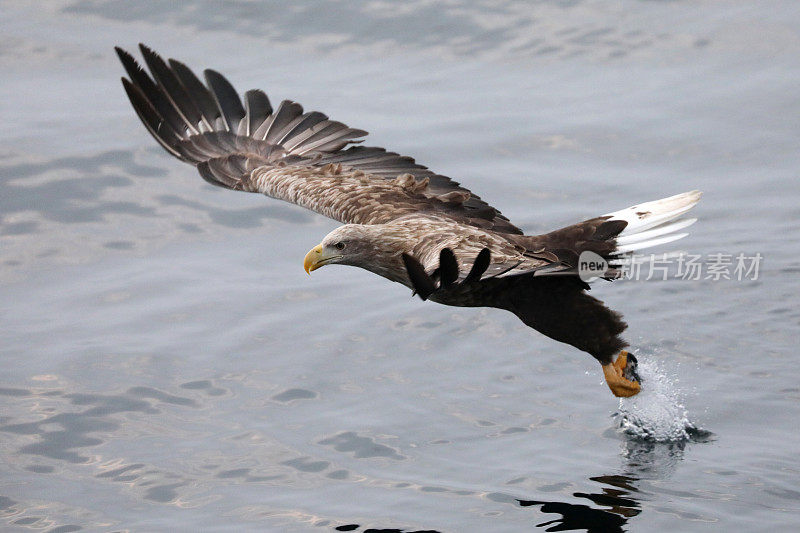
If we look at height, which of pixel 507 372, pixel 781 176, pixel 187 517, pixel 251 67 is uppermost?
pixel 251 67

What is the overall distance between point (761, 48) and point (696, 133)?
1730 millimetres

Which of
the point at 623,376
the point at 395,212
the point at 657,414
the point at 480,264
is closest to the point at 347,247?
the point at 395,212

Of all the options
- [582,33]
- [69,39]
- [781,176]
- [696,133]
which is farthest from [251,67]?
[781,176]

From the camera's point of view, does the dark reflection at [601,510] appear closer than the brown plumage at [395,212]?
Answer: Yes

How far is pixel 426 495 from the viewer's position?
6672 mm

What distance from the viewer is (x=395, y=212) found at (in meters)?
7.47

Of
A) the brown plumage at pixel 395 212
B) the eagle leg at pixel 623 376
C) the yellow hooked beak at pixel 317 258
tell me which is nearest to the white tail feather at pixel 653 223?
the brown plumage at pixel 395 212

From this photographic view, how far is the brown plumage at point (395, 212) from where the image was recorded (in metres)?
6.52

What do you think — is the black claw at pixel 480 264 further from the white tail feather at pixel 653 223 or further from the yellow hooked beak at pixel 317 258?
the yellow hooked beak at pixel 317 258

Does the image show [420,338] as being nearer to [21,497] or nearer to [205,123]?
[205,123]

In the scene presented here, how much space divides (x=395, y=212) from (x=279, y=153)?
1395 millimetres

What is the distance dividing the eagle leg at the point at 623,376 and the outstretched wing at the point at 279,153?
1.01 m

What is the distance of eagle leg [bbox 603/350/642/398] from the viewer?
24.0 ft

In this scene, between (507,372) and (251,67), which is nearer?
(507,372)
